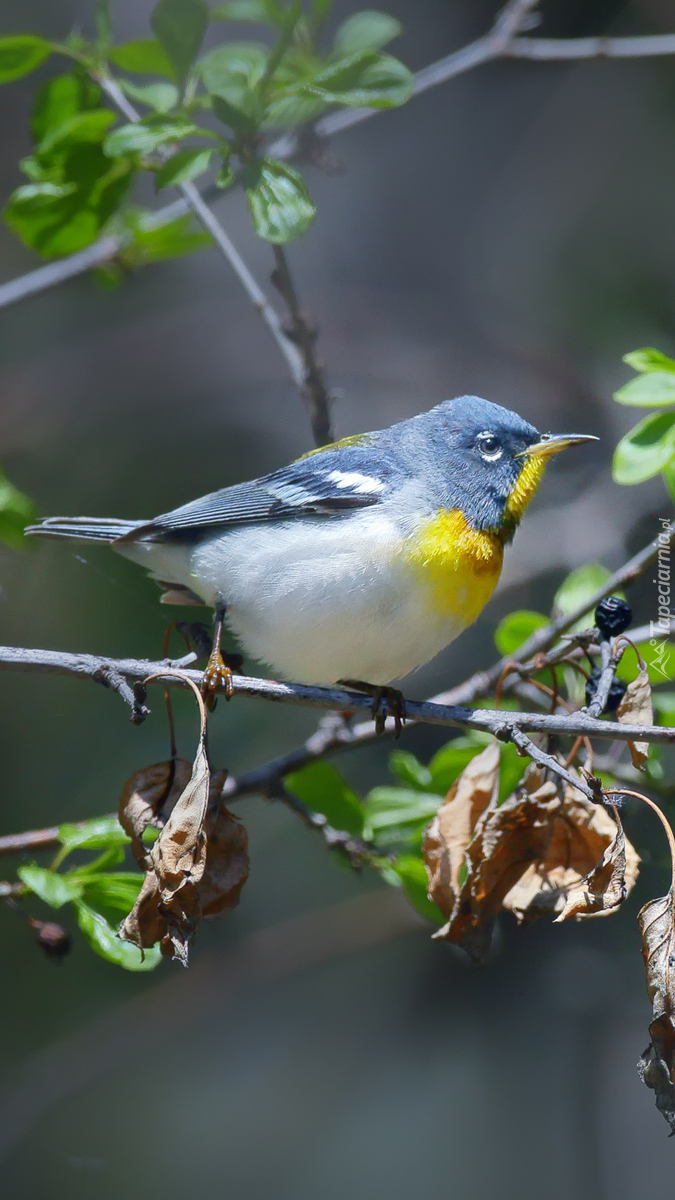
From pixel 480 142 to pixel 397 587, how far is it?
3.02m

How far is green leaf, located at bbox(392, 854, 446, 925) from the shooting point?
2.52 meters

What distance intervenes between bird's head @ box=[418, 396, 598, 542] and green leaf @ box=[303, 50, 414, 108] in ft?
2.47

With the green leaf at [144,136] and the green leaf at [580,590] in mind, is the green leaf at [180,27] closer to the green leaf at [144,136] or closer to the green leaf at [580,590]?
the green leaf at [144,136]

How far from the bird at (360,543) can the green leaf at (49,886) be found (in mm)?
525

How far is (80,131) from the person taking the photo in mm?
2557

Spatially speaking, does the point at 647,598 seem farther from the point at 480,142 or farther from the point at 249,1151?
the point at 249,1151

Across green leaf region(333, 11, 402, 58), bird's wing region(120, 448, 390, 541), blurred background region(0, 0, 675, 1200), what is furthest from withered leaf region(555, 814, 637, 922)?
blurred background region(0, 0, 675, 1200)

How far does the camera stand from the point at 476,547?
2.35m

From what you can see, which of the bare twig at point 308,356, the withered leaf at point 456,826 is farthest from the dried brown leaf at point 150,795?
the bare twig at point 308,356

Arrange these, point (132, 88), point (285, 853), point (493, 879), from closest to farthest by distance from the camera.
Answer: point (493, 879) → point (132, 88) → point (285, 853)

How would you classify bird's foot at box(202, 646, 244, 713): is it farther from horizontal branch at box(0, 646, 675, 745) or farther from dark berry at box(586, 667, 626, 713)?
dark berry at box(586, 667, 626, 713)

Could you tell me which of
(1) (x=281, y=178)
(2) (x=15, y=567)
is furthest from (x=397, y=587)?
(2) (x=15, y=567)

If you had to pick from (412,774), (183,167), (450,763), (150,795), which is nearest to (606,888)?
(150,795)

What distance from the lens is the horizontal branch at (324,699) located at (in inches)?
69.1
